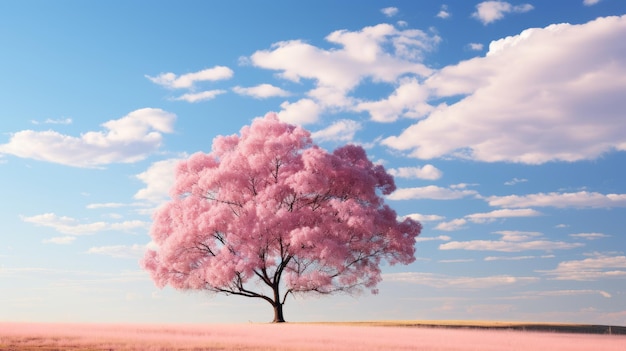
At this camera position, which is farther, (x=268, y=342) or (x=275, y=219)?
(x=275, y=219)

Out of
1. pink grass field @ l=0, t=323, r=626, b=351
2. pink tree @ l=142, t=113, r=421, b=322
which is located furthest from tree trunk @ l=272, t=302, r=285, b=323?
pink grass field @ l=0, t=323, r=626, b=351

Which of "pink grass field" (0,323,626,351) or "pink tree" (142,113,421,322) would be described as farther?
"pink tree" (142,113,421,322)

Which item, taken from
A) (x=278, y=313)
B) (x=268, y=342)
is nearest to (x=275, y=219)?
(x=278, y=313)

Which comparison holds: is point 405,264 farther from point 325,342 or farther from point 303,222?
point 325,342

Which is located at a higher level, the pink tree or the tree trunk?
the pink tree

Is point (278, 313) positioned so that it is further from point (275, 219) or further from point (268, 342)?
point (268, 342)

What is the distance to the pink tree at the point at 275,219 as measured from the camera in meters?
40.7

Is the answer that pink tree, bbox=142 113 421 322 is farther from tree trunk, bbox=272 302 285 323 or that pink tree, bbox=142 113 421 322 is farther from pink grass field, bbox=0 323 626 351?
pink grass field, bbox=0 323 626 351

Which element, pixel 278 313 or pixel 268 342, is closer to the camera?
pixel 268 342

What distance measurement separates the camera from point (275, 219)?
4006 cm

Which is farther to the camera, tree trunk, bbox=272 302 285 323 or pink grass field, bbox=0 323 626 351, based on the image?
tree trunk, bbox=272 302 285 323

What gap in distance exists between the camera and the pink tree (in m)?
40.7

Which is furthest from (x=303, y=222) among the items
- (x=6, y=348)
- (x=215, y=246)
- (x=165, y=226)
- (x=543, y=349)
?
(x=6, y=348)

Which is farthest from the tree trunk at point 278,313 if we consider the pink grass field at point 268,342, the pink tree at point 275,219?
the pink grass field at point 268,342
